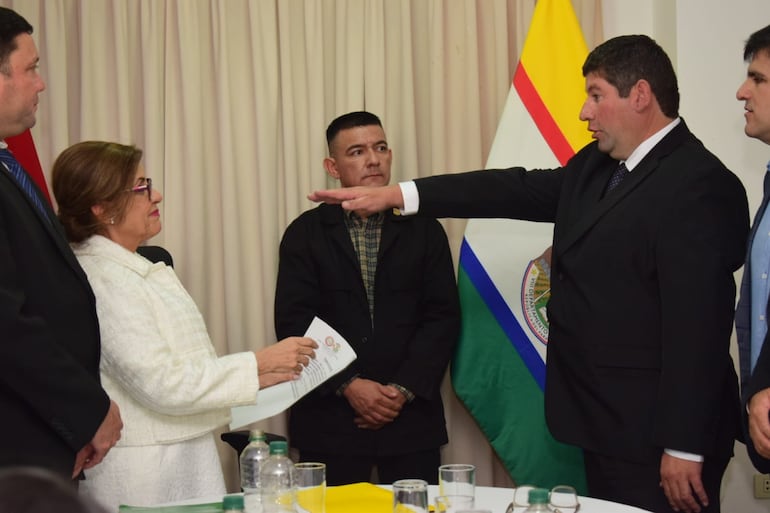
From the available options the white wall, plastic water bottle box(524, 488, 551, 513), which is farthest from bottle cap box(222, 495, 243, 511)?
the white wall

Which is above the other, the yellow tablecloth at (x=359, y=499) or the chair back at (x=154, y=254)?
the chair back at (x=154, y=254)

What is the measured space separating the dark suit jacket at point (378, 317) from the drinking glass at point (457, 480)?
1.58m

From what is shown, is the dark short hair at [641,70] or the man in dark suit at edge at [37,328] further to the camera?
the dark short hair at [641,70]

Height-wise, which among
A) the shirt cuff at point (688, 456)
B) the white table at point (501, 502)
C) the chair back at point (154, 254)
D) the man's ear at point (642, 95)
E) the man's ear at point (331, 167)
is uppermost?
the man's ear at point (642, 95)

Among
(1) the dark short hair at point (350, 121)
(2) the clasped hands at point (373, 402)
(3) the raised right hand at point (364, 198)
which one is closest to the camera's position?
(3) the raised right hand at point (364, 198)

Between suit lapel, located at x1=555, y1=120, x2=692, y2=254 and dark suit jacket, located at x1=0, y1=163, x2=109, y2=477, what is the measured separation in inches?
56.2

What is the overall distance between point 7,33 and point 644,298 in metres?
1.82

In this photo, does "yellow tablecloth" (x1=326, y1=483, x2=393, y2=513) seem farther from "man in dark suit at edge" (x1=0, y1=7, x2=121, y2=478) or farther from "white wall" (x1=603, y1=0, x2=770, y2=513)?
"white wall" (x1=603, y1=0, x2=770, y2=513)

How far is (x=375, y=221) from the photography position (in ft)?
12.0

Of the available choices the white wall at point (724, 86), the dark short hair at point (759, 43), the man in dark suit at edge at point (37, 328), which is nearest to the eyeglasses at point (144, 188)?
the man in dark suit at edge at point (37, 328)

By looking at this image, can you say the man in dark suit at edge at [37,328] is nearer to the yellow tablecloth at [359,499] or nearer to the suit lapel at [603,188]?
the yellow tablecloth at [359,499]

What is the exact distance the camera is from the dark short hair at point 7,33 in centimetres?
219

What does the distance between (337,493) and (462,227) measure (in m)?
2.01

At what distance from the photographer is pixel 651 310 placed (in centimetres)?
257
